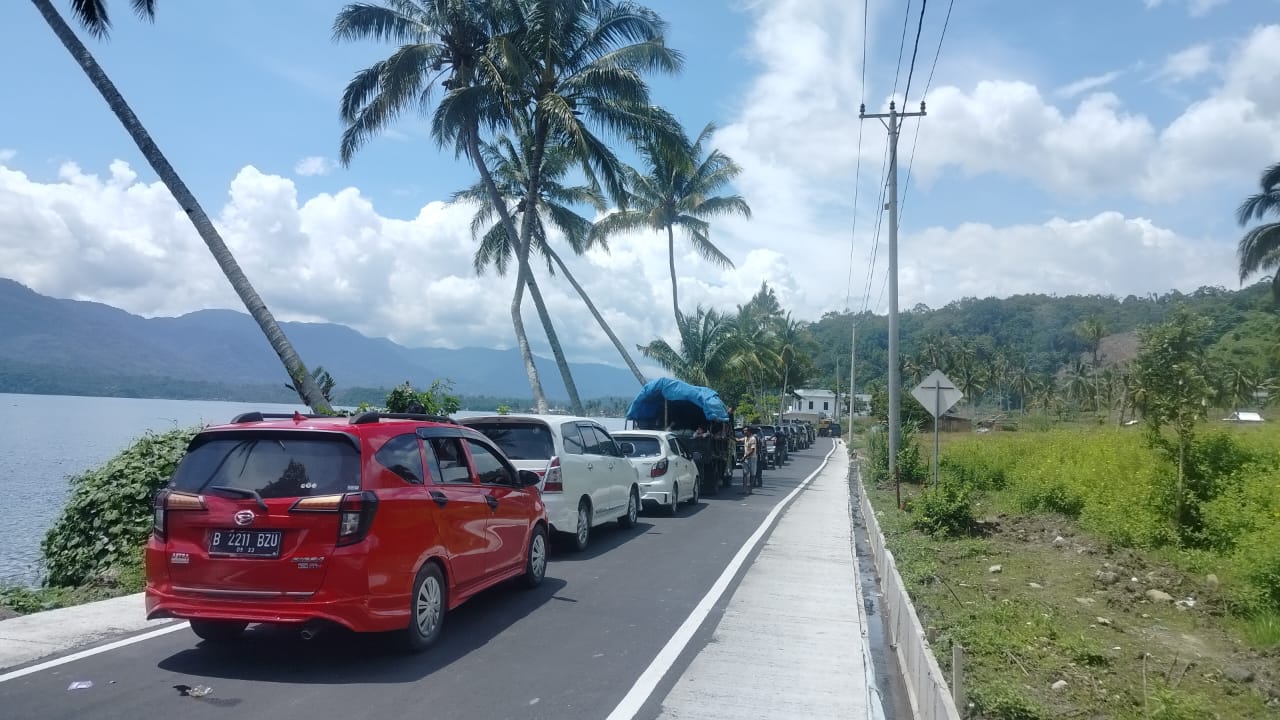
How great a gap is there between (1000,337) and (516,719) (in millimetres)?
129969

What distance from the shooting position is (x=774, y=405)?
76125 millimetres

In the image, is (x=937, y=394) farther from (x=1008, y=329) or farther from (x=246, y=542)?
(x=1008, y=329)

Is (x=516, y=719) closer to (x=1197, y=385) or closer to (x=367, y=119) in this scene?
(x=1197, y=385)

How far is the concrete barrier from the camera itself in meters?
4.85

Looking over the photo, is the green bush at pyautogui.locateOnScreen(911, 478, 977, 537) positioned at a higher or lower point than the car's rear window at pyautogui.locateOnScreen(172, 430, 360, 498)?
lower

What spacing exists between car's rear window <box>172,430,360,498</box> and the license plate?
0.27 meters

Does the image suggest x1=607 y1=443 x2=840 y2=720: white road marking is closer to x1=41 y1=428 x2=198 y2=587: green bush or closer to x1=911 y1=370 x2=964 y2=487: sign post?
x1=911 y1=370 x2=964 y2=487: sign post

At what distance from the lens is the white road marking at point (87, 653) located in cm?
593

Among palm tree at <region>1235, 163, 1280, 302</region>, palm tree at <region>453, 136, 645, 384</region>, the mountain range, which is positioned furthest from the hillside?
Answer: palm tree at <region>453, 136, 645, 384</region>

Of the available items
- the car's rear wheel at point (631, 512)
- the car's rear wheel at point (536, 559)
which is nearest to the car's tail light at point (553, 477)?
the car's rear wheel at point (536, 559)

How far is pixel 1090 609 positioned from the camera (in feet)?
26.6

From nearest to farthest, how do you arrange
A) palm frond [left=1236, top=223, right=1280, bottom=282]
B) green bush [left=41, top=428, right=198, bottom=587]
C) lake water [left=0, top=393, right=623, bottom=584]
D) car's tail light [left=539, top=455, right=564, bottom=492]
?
green bush [left=41, top=428, right=198, bottom=587] < car's tail light [left=539, top=455, right=564, bottom=492] < lake water [left=0, top=393, right=623, bottom=584] < palm frond [left=1236, top=223, right=1280, bottom=282]

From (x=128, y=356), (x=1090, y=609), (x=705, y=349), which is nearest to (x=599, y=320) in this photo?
(x=705, y=349)

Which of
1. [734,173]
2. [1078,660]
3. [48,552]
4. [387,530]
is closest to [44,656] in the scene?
[387,530]
